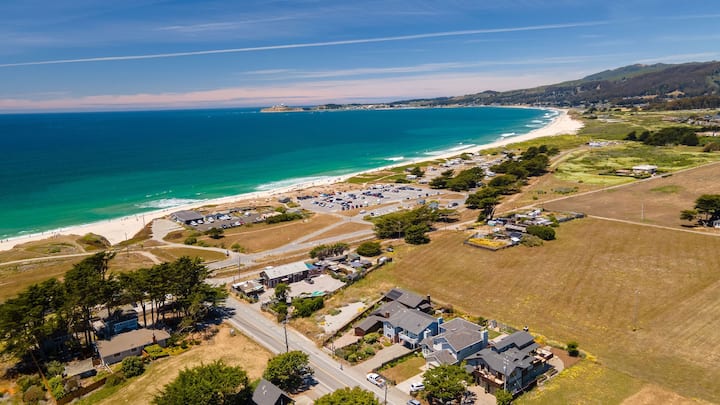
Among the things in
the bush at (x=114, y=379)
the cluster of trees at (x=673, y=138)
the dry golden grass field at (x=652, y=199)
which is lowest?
the bush at (x=114, y=379)

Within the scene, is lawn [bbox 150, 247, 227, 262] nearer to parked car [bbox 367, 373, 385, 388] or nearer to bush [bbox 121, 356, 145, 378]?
bush [bbox 121, 356, 145, 378]

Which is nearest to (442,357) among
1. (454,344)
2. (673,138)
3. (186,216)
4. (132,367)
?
(454,344)

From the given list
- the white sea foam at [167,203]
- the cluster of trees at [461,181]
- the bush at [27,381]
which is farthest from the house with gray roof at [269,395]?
the white sea foam at [167,203]

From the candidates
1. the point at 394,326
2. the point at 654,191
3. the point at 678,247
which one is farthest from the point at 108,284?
the point at 654,191

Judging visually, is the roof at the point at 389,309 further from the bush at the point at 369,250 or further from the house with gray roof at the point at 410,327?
the bush at the point at 369,250

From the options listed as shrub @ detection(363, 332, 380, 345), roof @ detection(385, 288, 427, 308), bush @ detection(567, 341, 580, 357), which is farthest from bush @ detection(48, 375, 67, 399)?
bush @ detection(567, 341, 580, 357)

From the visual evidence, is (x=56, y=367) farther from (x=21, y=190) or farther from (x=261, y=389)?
(x=21, y=190)
